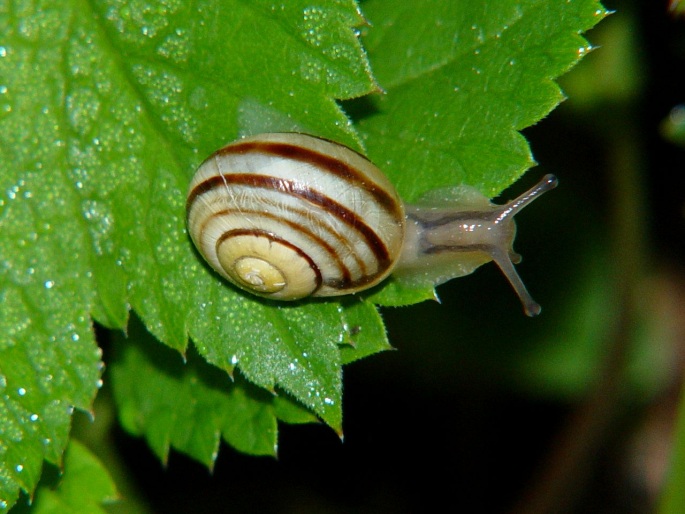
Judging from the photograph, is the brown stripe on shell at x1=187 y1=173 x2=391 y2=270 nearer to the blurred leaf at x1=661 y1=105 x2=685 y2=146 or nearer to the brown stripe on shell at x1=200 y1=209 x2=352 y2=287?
the brown stripe on shell at x1=200 y1=209 x2=352 y2=287

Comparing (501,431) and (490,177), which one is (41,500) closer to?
(490,177)

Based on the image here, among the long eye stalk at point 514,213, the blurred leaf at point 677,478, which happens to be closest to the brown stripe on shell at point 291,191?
the long eye stalk at point 514,213

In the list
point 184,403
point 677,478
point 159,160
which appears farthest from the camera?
point 184,403

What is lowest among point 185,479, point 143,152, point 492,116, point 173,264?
point 185,479

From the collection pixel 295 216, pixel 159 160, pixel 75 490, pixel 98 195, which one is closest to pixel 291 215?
pixel 295 216

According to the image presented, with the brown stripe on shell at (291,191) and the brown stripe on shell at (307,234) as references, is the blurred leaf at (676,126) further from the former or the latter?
the brown stripe on shell at (307,234)

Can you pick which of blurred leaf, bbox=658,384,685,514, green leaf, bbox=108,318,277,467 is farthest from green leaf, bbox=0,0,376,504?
blurred leaf, bbox=658,384,685,514

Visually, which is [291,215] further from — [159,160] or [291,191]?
[159,160]

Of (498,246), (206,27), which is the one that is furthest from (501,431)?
(206,27)
